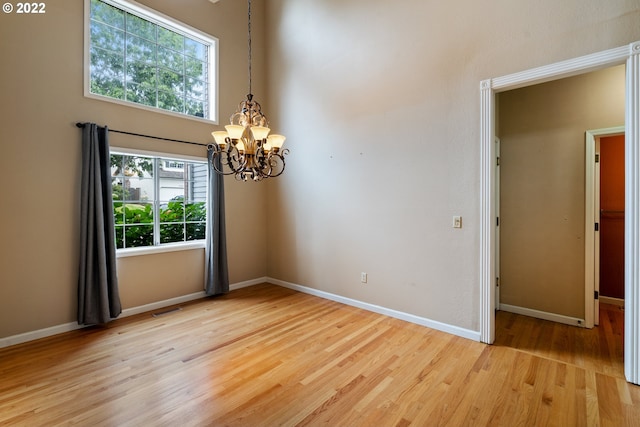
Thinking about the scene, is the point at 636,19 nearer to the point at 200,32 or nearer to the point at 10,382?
the point at 200,32

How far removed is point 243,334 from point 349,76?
358cm

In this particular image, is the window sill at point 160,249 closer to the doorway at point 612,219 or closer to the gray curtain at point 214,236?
the gray curtain at point 214,236

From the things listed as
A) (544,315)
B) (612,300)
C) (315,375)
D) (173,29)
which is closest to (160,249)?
(315,375)

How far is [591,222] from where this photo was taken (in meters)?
3.34

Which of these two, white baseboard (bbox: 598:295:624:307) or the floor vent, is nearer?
the floor vent

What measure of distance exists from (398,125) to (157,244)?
365cm

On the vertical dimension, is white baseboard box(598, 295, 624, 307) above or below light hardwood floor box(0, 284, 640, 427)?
above

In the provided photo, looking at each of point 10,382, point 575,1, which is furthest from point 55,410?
point 575,1

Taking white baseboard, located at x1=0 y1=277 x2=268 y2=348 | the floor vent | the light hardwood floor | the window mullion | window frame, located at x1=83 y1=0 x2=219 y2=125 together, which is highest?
window frame, located at x1=83 y1=0 x2=219 y2=125

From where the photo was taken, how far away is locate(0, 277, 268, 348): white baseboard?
3093mm

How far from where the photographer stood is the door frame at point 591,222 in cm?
334

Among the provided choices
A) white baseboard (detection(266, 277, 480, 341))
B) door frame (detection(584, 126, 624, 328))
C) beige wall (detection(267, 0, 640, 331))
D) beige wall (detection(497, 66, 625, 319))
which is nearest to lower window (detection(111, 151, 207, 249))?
beige wall (detection(267, 0, 640, 331))

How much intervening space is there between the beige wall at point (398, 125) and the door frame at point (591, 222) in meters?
1.31

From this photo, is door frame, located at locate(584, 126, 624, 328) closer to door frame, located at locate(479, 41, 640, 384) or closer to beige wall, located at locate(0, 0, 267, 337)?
door frame, located at locate(479, 41, 640, 384)
